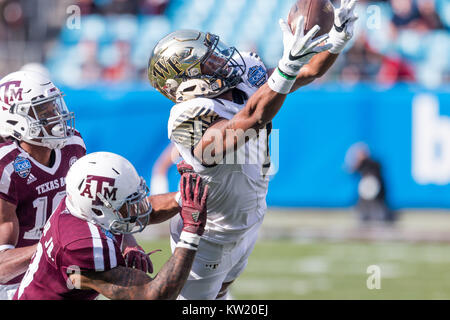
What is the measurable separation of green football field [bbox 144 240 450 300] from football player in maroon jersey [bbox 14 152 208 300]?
3.35m

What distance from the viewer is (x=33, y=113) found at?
4473 millimetres

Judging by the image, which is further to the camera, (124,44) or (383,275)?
(124,44)

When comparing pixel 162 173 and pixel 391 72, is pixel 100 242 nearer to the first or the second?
pixel 162 173

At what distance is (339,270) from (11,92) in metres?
4.59

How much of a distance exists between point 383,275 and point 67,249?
481cm

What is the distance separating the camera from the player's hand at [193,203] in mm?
3760

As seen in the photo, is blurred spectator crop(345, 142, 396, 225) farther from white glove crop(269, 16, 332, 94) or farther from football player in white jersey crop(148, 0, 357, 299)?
white glove crop(269, 16, 332, 94)

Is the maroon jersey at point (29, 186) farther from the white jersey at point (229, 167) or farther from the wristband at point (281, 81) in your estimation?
the wristband at point (281, 81)

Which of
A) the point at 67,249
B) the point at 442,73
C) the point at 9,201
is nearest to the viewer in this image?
the point at 67,249

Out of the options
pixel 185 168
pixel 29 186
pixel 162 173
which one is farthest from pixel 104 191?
pixel 162 173
